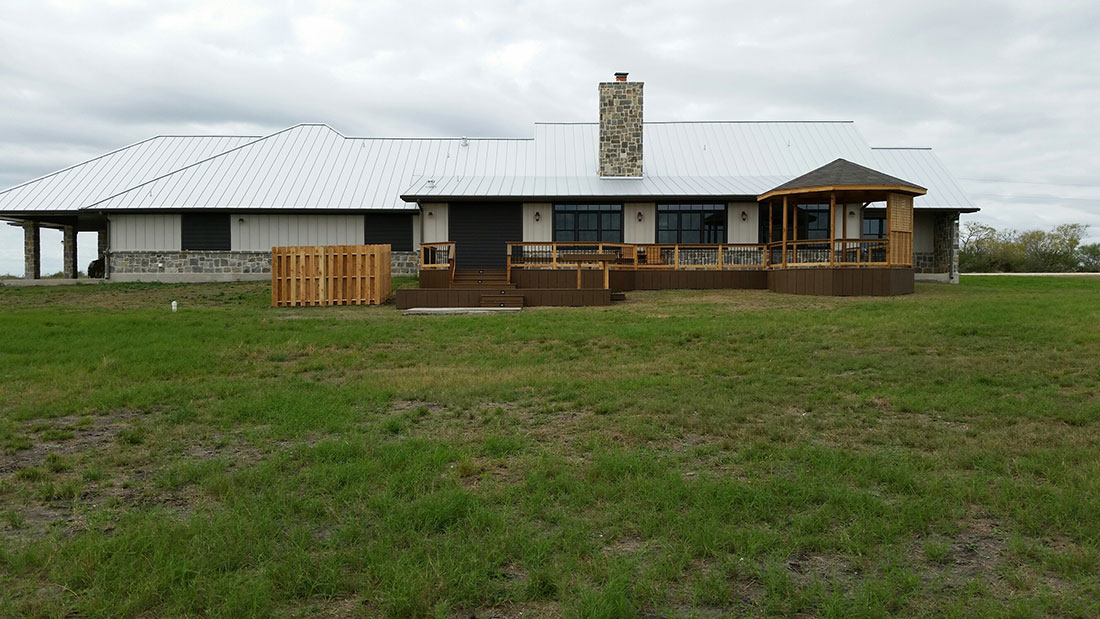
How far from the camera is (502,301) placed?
59.5ft

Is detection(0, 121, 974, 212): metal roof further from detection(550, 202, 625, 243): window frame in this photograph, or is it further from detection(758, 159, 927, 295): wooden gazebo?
detection(758, 159, 927, 295): wooden gazebo

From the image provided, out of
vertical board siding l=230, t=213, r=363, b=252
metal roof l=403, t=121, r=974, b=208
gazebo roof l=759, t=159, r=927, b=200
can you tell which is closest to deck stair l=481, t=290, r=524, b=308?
metal roof l=403, t=121, r=974, b=208

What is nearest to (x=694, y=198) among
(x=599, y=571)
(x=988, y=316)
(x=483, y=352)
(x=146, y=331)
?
(x=988, y=316)

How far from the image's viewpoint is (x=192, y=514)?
4.22 m

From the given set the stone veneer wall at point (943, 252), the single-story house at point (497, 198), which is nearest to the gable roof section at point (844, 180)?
the single-story house at point (497, 198)

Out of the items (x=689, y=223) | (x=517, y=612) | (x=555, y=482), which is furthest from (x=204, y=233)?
(x=517, y=612)

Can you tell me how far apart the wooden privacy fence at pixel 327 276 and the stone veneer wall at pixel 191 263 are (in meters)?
8.34

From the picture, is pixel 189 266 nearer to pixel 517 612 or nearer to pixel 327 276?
pixel 327 276

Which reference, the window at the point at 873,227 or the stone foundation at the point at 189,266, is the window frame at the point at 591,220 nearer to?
the window at the point at 873,227

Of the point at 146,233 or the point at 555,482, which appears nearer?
the point at 555,482

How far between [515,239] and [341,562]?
70.8 feet

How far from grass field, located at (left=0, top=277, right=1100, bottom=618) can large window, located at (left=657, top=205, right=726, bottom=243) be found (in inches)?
586

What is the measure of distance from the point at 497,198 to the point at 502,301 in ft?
21.9

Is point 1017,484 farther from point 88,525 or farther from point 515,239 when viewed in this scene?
point 515,239
